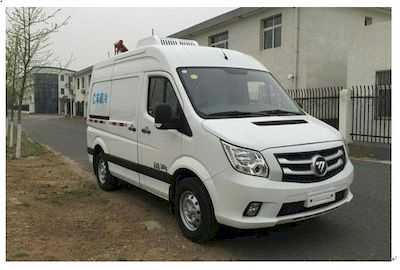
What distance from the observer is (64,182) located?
7961 millimetres

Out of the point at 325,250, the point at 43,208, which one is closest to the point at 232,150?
the point at 325,250

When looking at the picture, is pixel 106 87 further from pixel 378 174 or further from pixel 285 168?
pixel 378 174

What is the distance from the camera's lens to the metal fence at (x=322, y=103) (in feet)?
44.7

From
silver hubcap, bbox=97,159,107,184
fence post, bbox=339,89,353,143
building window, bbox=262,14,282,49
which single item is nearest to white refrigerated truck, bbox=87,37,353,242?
silver hubcap, bbox=97,159,107,184

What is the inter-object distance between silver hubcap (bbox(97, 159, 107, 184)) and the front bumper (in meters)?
3.54

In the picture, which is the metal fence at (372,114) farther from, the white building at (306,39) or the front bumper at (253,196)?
the front bumper at (253,196)

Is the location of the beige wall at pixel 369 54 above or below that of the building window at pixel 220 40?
below

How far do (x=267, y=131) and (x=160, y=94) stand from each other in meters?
1.75

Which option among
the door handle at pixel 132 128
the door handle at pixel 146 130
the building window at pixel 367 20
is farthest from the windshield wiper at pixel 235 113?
the building window at pixel 367 20

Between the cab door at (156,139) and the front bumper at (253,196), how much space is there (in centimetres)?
88

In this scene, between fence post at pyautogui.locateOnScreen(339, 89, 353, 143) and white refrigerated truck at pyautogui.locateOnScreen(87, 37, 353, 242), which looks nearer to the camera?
white refrigerated truck at pyautogui.locateOnScreen(87, 37, 353, 242)

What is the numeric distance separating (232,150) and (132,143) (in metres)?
2.32

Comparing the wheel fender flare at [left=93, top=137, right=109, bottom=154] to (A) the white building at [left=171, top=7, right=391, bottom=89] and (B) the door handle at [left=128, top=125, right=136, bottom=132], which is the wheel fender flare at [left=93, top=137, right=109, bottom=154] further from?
(A) the white building at [left=171, top=7, right=391, bottom=89]

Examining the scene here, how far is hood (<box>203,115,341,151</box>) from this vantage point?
396 centimetres
